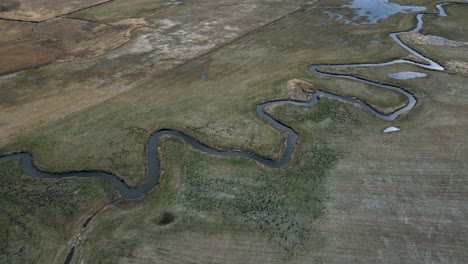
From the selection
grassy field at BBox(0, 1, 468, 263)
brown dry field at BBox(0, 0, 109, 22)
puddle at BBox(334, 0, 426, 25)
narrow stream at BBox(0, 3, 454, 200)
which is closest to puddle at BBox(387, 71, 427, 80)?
grassy field at BBox(0, 1, 468, 263)

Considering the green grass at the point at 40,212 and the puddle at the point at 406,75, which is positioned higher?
the puddle at the point at 406,75

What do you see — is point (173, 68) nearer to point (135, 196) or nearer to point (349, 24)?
point (135, 196)

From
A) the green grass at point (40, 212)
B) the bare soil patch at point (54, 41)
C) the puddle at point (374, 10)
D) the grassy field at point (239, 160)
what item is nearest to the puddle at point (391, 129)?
the grassy field at point (239, 160)

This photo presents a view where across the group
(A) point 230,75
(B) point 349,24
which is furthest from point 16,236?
(B) point 349,24

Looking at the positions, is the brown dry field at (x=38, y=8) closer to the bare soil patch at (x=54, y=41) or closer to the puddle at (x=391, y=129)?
the bare soil patch at (x=54, y=41)

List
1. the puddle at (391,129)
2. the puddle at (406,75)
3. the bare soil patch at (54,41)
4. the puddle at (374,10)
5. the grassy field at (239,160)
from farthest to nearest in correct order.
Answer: the puddle at (374,10), the bare soil patch at (54,41), the puddle at (406,75), the puddle at (391,129), the grassy field at (239,160)

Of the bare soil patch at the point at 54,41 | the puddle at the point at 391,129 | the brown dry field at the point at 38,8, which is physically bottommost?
the puddle at the point at 391,129

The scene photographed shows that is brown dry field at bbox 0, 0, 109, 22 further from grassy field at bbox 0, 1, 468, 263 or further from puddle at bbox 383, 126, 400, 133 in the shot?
puddle at bbox 383, 126, 400, 133

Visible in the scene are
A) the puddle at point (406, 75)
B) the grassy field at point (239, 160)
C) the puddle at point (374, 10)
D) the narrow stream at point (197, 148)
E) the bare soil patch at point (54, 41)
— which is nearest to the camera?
the grassy field at point (239, 160)

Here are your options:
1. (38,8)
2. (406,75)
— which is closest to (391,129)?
(406,75)
